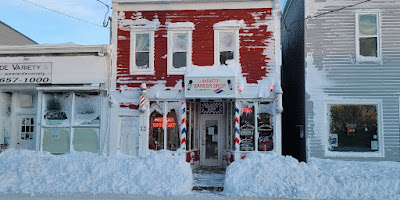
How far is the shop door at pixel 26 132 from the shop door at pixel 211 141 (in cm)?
715

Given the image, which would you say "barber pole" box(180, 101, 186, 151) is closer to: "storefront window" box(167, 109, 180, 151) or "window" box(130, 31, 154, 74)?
"storefront window" box(167, 109, 180, 151)

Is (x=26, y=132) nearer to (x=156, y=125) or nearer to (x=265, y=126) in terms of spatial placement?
(x=156, y=125)

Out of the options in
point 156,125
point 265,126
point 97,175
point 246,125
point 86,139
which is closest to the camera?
point 97,175

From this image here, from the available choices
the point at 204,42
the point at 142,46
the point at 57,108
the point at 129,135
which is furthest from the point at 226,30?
the point at 57,108

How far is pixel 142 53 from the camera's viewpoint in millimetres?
15422

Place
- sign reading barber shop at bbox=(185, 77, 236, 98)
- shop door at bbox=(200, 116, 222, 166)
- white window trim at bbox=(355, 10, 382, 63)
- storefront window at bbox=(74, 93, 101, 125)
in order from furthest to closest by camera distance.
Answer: shop door at bbox=(200, 116, 222, 166)
storefront window at bbox=(74, 93, 101, 125)
sign reading barber shop at bbox=(185, 77, 236, 98)
white window trim at bbox=(355, 10, 382, 63)

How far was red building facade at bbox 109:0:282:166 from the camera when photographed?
1459 centimetres

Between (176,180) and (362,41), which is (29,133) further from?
(362,41)

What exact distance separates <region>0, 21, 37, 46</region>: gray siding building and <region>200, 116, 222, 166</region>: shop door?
51.6 ft

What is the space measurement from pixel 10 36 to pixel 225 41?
1731cm

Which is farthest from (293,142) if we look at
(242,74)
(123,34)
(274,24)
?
(123,34)

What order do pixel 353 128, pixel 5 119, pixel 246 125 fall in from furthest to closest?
1. pixel 5 119
2. pixel 246 125
3. pixel 353 128

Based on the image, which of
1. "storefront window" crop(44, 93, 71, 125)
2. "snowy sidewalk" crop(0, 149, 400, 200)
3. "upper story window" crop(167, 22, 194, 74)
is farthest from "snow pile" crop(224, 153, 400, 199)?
"storefront window" crop(44, 93, 71, 125)

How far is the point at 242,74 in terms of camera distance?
14.8m
